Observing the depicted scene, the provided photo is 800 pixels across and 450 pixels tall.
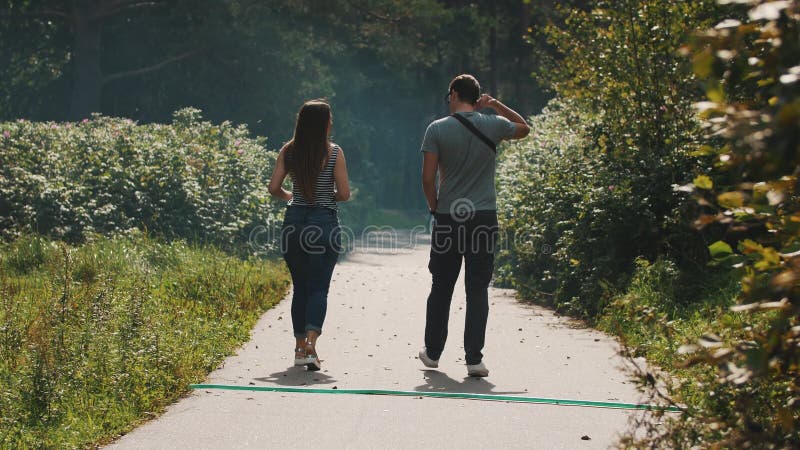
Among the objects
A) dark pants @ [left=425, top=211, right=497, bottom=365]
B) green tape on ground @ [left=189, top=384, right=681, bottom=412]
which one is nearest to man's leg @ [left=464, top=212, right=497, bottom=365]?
dark pants @ [left=425, top=211, right=497, bottom=365]

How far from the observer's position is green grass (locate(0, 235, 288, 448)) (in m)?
6.36

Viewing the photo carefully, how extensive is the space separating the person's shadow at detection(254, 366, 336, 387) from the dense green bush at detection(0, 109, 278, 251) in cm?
843

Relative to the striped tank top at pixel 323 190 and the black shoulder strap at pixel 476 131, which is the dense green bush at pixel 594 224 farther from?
the striped tank top at pixel 323 190

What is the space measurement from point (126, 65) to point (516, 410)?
3733 cm

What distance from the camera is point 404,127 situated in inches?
2601

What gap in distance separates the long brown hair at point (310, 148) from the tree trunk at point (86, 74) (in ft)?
104

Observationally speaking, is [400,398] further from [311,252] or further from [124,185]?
[124,185]

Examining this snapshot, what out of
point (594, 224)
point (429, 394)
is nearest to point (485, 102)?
point (429, 394)

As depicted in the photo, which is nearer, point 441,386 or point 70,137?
point 441,386

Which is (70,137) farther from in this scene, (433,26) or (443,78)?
(443,78)

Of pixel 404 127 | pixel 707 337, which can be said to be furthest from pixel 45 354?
pixel 404 127

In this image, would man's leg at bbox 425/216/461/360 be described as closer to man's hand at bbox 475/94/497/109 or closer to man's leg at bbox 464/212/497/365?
man's leg at bbox 464/212/497/365

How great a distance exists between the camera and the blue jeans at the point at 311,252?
838 centimetres

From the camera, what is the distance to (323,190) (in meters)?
8.41
